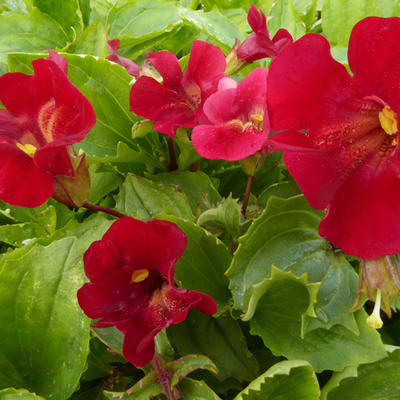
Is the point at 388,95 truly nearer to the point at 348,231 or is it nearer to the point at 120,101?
the point at 348,231

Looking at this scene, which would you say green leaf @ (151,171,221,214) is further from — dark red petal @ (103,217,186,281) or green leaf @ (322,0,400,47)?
green leaf @ (322,0,400,47)

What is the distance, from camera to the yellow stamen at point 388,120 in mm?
445

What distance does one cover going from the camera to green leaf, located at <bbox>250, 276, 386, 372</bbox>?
59 cm

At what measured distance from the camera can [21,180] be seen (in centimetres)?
53

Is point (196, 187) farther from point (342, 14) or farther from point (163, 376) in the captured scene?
point (342, 14)

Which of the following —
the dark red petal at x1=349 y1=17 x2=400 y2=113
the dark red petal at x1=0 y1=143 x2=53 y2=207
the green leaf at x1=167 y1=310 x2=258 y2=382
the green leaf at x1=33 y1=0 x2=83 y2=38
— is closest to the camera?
the dark red petal at x1=349 y1=17 x2=400 y2=113

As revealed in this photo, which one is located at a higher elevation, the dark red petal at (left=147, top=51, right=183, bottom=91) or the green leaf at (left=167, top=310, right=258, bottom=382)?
the dark red petal at (left=147, top=51, right=183, bottom=91)

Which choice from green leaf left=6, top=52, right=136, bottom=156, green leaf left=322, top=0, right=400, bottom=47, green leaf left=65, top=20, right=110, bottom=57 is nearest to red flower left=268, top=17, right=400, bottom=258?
green leaf left=6, top=52, right=136, bottom=156

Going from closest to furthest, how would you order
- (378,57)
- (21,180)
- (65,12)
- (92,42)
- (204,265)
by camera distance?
(378,57), (21,180), (204,265), (92,42), (65,12)

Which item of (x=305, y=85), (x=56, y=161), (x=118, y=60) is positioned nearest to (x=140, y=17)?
(x=118, y=60)

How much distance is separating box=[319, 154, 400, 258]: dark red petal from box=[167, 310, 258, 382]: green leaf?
9.4 inches

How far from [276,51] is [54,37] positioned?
1.58ft

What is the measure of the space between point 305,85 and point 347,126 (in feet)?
0.20

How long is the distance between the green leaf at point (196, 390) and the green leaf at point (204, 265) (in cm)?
10
